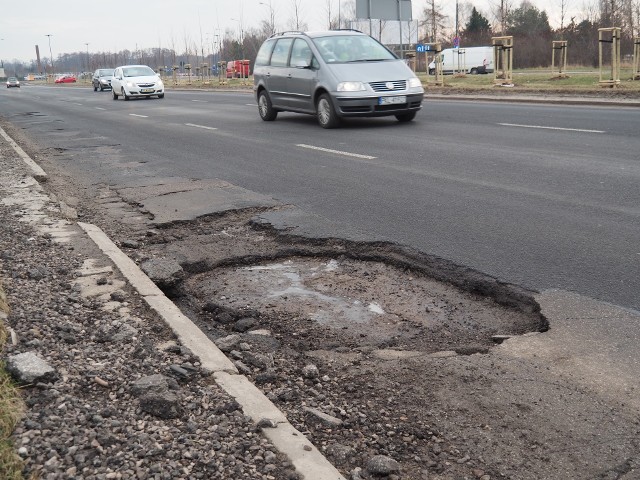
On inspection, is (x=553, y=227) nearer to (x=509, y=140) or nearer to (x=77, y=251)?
(x=77, y=251)

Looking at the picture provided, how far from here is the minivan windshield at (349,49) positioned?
14.5 meters

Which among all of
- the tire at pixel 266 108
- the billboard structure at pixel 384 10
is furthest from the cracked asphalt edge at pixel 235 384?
the billboard structure at pixel 384 10

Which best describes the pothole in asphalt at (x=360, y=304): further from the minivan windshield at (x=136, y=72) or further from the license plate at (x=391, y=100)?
the minivan windshield at (x=136, y=72)

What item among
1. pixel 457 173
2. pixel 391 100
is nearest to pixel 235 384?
pixel 457 173

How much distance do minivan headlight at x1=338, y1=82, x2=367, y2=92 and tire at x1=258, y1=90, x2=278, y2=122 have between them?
3014 mm

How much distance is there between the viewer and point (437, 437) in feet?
9.62

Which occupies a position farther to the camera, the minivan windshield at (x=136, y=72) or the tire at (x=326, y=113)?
the minivan windshield at (x=136, y=72)

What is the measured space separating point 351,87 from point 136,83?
66.9 ft

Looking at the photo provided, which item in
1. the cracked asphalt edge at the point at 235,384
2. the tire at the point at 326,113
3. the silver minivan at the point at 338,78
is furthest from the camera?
the tire at the point at 326,113

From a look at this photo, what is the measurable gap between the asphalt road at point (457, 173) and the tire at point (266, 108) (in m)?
0.35

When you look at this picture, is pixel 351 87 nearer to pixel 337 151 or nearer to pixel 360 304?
pixel 337 151

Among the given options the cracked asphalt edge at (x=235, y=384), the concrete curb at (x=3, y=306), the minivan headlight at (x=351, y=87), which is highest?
the minivan headlight at (x=351, y=87)

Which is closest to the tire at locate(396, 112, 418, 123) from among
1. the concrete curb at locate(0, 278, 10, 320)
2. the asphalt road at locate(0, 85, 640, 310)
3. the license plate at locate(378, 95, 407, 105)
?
the asphalt road at locate(0, 85, 640, 310)

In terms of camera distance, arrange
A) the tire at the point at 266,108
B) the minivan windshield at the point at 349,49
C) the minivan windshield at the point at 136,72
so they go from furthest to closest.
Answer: the minivan windshield at the point at 136,72 → the tire at the point at 266,108 → the minivan windshield at the point at 349,49
